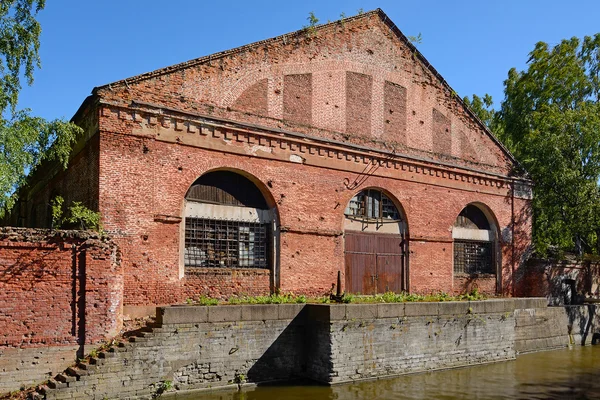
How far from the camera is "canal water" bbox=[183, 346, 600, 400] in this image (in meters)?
11.9

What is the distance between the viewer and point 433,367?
1454 cm

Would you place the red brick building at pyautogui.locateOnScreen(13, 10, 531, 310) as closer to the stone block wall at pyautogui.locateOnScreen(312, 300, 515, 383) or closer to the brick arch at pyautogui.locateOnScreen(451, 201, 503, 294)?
the brick arch at pyautogui.locateOnScreen(451, 201, 503, 294)

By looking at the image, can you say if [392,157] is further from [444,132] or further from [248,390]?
[248,390]

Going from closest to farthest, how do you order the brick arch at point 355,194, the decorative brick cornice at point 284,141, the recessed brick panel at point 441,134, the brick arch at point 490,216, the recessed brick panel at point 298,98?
the decorative brick cornice at point 284,141
the recessed brick panel at point 298,98
the brick arch at point 355,194
the recessed brick panel at point 441,134
the brick arch at point 490,216

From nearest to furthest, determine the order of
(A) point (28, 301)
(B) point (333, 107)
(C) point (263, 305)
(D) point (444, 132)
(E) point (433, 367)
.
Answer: (A) point (28, 301) < (C) point (263, 305) < (E) point (433, 367) < (B) point (333, 107) < (D) point (444, 132)

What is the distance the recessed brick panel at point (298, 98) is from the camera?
1655 centimetres

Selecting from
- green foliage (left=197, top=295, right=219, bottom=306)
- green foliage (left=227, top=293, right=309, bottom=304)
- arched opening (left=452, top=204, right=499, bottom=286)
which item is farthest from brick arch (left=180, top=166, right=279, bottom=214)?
arched opening (left=452, top=204, right=499, bottom=286)

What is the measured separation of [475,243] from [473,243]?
0.13 metres

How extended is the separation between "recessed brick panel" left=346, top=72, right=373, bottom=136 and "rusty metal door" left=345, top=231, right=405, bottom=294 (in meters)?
3.55

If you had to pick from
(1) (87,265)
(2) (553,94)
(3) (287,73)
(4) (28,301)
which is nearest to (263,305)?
(1) (87,265)

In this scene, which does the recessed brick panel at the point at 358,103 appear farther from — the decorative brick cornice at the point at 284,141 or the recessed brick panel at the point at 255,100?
the recessed brick panel at the point at 255,100

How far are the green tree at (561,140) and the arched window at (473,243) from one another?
3.65 meters

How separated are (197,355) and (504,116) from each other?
25.5 metres

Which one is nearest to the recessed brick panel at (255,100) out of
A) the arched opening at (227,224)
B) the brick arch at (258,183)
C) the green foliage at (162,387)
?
the brick arch at (258,183)
